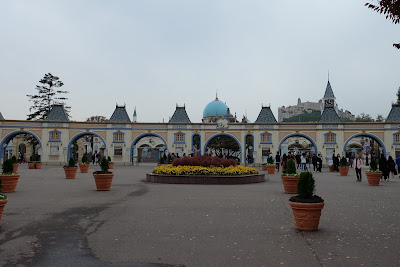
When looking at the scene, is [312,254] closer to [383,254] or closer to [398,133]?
[383,254]

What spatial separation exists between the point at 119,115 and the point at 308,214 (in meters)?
41.5

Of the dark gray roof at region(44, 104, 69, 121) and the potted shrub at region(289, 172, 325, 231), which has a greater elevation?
the dark gray roof at region(44, 104, 69, 121)

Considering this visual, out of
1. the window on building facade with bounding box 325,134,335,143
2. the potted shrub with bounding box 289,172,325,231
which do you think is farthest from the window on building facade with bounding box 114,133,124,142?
the potted shrub with bounding box 289,172,325,231

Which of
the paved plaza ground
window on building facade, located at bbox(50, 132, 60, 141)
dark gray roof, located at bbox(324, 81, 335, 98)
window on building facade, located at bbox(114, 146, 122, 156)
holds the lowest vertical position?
the paved plaza ground

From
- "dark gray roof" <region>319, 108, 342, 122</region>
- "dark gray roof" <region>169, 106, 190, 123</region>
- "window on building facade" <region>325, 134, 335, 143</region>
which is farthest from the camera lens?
"dark gray roof" <region>169, 106, 190, 123</region>

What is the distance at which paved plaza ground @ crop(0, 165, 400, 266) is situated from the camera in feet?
17.9

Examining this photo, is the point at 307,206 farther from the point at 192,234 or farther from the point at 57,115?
the point at 57,115

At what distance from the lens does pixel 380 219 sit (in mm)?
8367

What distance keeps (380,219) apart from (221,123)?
3588 centimetres

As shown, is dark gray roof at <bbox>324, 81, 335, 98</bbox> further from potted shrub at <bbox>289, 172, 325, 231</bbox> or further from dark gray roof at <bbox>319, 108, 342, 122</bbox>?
potted shrub at <bbox>289, 172, 325, 231</bbox>

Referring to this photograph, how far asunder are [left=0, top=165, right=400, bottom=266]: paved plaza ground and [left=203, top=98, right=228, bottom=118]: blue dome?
73.5 m

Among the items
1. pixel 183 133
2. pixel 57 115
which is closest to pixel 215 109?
pixel 183 133

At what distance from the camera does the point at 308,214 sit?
23.4ft

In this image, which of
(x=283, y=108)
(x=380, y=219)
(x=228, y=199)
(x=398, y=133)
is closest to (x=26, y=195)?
(x=228, y=199)
